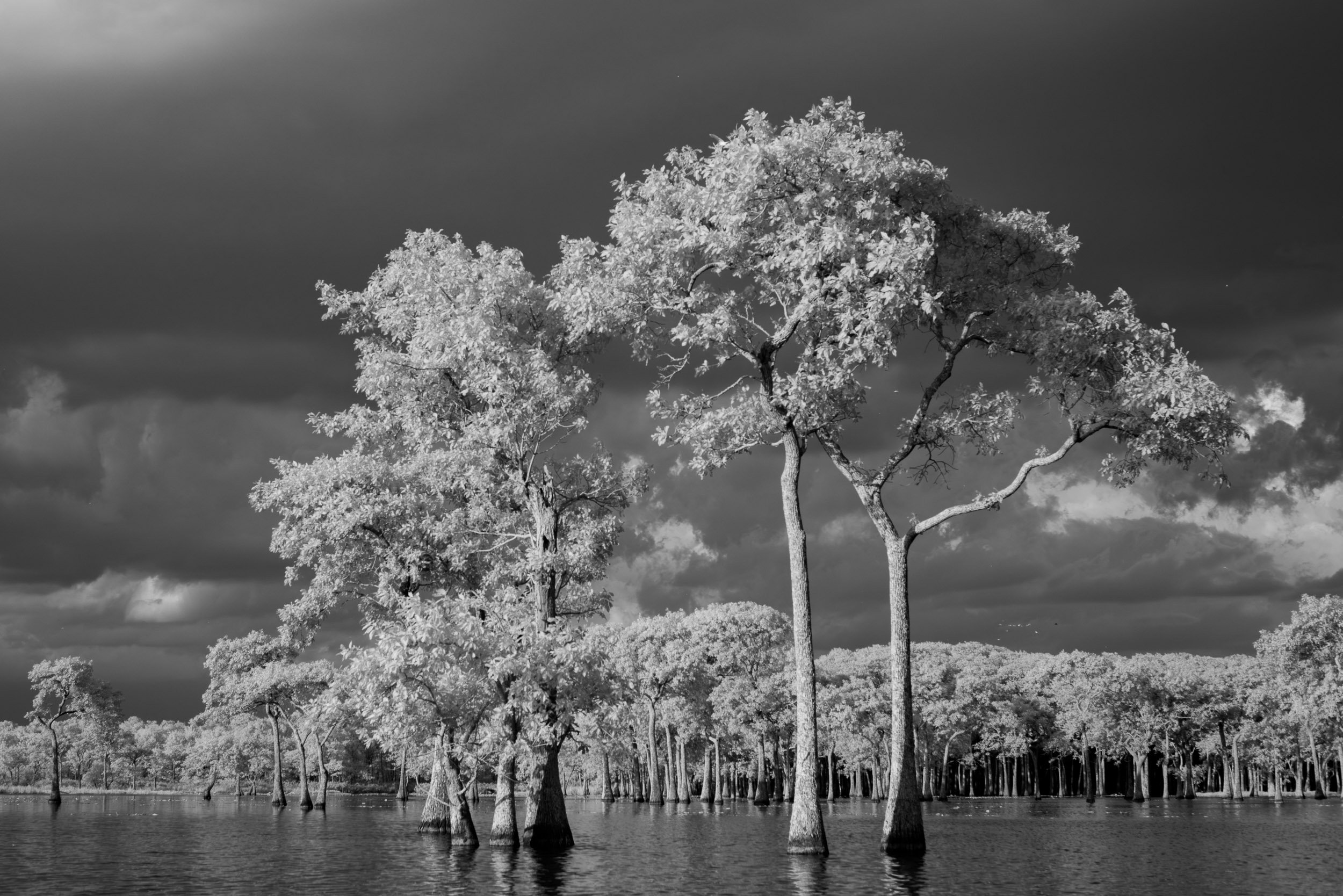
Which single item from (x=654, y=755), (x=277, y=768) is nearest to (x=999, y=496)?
(x=654, y=755)

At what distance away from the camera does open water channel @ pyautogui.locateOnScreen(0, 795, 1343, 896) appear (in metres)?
28.1

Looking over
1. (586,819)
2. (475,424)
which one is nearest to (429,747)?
(475,424)

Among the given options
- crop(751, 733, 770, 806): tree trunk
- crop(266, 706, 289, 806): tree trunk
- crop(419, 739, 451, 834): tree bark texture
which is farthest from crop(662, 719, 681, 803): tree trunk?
crop(419, 739, 451, 834): tree bark texture

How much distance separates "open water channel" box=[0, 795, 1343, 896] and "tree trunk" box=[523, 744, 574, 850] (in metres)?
1.48

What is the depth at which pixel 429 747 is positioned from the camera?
118ft

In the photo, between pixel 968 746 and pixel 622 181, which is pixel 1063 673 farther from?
pixel 622 181

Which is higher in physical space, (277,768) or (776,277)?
(776,277)

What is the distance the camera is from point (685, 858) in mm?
37656

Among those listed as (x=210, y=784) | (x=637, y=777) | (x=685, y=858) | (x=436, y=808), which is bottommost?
(x=210, y=784)

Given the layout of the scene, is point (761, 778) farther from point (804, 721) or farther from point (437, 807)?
point (804, 721)

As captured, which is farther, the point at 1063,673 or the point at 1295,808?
the point at 1063,673

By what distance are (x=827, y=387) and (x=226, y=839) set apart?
37.3 meters

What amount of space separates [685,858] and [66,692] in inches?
3306

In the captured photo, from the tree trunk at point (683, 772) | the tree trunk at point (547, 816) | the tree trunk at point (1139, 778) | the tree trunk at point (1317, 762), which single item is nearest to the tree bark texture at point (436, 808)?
the tree trunk at point (547, 816)
